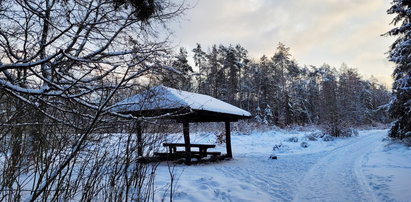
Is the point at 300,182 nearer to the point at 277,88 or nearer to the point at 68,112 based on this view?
the point at 68,112

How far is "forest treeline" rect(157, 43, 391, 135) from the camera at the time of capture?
1473 inches

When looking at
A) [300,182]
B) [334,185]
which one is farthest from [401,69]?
[300,182]

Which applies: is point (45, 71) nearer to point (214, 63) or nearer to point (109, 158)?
point (109, 158)

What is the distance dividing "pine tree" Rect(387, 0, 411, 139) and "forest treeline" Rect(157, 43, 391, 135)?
19189mm

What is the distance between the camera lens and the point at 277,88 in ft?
133

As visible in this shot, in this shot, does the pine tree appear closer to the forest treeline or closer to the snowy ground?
the snowy ground

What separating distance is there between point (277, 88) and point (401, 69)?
2785 centimetres

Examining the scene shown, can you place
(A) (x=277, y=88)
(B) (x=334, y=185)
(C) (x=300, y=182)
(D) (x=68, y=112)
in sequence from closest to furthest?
(D) (x=68, y=112)
(B) (x=334, y=185)
(C) (x=300, y=182)
(A) (x=277, y=88)

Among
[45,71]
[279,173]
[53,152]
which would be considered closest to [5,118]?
[53,152]

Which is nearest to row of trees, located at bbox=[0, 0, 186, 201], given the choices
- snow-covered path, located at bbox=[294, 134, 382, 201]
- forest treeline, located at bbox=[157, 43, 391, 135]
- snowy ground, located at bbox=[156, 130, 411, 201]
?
snowy ground, located at bbox=[156, 130, 411, 201]

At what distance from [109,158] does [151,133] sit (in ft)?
1.67

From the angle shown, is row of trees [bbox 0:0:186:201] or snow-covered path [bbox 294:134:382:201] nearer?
row of trees [bbox 0:0:186:201]

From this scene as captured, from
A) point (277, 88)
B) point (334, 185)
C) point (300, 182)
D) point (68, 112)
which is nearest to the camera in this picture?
point (68, 112)

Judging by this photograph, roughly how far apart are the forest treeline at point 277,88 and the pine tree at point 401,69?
19189mm
